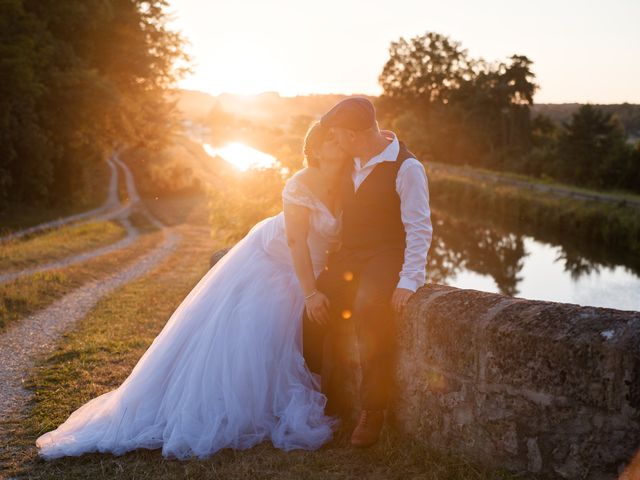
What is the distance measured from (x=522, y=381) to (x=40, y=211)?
23.7 m

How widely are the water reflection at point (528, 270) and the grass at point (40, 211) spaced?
13249 mm

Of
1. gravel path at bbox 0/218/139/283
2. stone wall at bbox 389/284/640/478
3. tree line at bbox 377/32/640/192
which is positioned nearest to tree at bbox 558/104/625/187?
tree line at bbox 377/32/640/192

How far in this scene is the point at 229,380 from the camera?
4062 millimetres

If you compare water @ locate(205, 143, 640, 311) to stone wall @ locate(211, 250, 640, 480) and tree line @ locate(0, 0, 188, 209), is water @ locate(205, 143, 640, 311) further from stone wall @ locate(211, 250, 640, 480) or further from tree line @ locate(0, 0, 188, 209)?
stone wall @ locate(211, 250, 640, 480)

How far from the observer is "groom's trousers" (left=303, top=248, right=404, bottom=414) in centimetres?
379

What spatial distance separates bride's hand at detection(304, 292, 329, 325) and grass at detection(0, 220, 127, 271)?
988 cm

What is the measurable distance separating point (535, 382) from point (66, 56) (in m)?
22.6

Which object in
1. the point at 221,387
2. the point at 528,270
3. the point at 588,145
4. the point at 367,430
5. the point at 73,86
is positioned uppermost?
the point at 73,86

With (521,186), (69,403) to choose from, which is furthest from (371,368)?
(521,186)

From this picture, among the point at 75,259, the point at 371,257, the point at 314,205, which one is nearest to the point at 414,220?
the point at 371,257

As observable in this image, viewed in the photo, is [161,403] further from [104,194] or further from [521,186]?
[521,186]

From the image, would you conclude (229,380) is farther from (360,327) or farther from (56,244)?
(56,244)

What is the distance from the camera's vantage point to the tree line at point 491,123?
4138 cm

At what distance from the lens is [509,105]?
59.5m
